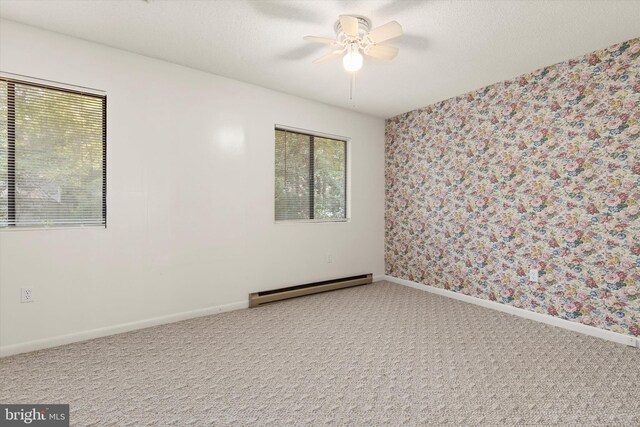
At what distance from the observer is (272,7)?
7.27 feet

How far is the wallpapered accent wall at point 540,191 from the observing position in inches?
105

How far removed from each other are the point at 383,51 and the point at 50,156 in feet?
8.84

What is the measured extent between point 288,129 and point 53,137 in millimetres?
2219

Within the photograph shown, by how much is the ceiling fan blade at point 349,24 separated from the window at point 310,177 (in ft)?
6.04

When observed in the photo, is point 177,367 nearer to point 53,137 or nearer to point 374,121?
point 53,137

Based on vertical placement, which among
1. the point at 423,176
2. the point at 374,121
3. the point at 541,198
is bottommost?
the point at 541,198

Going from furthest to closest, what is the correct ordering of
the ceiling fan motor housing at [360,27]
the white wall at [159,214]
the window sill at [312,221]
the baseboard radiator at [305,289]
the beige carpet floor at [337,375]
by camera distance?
the window sill at [312,221]
the baseboard radiator at [305,289]
the white wall at [159,214]
the ceiling fan motor housing at [360,27]
the beige carpet floor at [337,375]

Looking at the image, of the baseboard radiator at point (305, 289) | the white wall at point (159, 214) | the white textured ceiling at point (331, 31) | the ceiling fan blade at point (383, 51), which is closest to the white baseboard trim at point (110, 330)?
the white wall at point (159, 214)

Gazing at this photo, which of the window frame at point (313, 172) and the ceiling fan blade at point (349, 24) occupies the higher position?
the ceiling fan blade at point (349, 24)

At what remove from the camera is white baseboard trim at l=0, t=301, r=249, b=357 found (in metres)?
2.42

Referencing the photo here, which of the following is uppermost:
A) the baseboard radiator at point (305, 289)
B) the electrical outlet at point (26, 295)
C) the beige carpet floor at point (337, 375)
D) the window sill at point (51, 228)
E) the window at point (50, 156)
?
the window at point (50, 156)

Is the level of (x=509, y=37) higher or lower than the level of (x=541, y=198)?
higher

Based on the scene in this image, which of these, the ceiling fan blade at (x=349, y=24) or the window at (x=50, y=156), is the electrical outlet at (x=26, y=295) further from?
the ceiling fan blade at (x=349, y=24)

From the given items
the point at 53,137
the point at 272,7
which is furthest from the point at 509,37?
the point at 53,137
